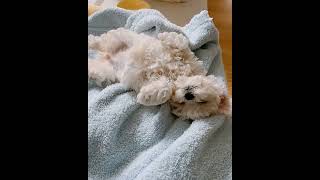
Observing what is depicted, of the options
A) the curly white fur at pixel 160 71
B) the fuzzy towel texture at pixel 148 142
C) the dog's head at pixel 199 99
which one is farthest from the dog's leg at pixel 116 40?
the dog's head at pixel 199 99

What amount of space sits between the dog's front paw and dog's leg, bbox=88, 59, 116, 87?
99mm

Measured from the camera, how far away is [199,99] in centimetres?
93

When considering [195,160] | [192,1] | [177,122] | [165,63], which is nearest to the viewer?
[195,160]

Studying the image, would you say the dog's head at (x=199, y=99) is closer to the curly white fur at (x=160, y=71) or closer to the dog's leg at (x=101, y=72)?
the curly white fur at (x=160, y=71)

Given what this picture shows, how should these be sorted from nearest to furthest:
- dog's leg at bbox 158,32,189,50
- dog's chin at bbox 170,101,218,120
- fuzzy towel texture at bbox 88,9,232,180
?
fuzzy towel texture at bbox 88,9,232,180
dog's chin at bbox 170,101,218,120
dog's leg at bbox 158,32,189,50

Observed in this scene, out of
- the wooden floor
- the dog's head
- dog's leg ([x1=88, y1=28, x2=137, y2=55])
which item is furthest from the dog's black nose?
dog's leg ([x1=88, y1=28, x2=137, y2=55])

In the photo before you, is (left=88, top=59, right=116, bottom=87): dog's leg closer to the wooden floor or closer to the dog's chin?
the dog's chin

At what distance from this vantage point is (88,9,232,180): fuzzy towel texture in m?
0.80
